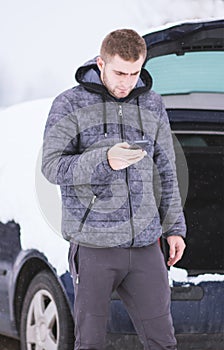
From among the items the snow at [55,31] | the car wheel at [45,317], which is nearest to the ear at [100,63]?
the car wheel at [45,317]

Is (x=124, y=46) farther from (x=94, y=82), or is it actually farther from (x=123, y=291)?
(x=123, y=291)

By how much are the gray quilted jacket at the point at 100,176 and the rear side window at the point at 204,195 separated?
1.21m

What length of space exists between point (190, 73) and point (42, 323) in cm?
154

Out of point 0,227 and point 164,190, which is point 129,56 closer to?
point 164,190

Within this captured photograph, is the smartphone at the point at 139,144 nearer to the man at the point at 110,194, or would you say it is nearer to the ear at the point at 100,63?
the man at the point at 110,194

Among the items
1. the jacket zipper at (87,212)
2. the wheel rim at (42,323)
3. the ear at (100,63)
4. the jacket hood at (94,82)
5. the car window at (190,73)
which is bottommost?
the wheel rim at (42,323)

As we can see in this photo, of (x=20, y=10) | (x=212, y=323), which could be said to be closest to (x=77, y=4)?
(x=20, y=10)

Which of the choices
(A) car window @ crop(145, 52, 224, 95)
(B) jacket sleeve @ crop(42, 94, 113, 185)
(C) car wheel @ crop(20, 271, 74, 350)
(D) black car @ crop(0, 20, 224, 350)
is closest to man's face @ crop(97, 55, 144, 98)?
(B) jacket sleeve @ crop(42, 94, 113, 185)

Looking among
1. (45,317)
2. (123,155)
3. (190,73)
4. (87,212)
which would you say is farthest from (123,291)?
(190,73)

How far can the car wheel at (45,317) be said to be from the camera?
3514 millimetres

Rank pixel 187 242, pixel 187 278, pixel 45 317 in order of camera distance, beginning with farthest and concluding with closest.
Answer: pixel 187 242
pixel 45 317
pixel 187 278

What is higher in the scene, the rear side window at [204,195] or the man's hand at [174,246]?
the man's hand at [174,246]

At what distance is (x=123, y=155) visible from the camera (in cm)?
269

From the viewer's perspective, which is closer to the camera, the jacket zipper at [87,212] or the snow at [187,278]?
the jacket zipper at [87,212]
